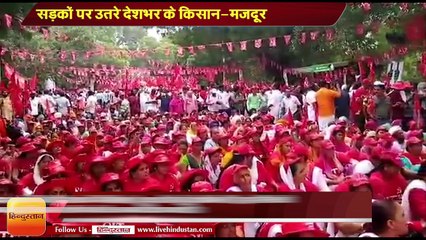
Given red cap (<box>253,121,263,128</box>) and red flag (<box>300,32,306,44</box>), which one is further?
red cap (<box>253,121,263,128</box>)

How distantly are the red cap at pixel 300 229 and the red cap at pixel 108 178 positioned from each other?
1.08 meters

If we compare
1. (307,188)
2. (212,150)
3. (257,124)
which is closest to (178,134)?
(212,150)

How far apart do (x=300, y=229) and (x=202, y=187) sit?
0.66 m

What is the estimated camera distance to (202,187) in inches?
254

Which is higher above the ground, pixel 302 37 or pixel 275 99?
pixel 302 37

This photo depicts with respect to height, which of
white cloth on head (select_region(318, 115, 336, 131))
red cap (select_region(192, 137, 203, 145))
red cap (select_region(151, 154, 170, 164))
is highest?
white cloth on head (select_region(318, 115, 336, 131))

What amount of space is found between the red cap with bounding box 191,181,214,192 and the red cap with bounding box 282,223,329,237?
0.51m

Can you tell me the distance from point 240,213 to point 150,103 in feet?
2.94

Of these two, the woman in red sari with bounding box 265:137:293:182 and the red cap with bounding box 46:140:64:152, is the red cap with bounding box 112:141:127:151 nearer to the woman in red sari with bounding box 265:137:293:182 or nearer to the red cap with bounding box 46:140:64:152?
the red cap with bounding box 46:140:64:152

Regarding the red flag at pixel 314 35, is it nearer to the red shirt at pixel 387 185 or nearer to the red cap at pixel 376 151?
the red cap at pixel 376 151

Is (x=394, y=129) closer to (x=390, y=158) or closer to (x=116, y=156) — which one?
(x=390, y=158)

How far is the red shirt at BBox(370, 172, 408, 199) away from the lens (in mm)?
6461

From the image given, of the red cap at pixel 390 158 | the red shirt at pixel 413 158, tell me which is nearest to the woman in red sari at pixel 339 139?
the red cap at pixel 390 158

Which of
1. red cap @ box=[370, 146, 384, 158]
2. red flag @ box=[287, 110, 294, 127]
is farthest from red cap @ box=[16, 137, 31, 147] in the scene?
red cap @ box=[370, 146, 384, 158]
